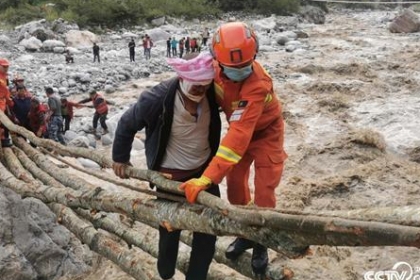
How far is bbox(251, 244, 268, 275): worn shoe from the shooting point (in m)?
3.23

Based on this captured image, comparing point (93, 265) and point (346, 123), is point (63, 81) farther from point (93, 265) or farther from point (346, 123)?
point (93, 265)

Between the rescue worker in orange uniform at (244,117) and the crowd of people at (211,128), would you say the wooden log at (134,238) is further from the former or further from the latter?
the rescue worker in orange uniform at (244,117)

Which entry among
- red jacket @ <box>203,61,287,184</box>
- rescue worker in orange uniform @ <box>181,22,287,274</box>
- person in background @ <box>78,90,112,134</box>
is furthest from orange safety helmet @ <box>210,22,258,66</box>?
Result: person in background @ <box>78,90,112,134</box>

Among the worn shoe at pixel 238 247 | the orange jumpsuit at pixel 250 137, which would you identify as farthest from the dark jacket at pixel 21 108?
the orange jumpsuit at pixel 250 137

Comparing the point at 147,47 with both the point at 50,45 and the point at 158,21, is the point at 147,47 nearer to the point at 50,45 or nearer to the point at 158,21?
the point at 50,45

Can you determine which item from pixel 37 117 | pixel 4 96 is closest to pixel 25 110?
pixel 37 117

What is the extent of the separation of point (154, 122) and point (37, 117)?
14.4 feet

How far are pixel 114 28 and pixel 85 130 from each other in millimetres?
17171

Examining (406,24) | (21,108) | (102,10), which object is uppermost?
(21,108)

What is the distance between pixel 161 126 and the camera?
2865mm

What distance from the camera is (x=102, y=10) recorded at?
26.5 m

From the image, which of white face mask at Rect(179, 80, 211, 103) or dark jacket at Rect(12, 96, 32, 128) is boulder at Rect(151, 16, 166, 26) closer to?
dark jacket at Rect(12, 96, 32, 128)

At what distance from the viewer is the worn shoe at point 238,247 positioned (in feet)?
11.3

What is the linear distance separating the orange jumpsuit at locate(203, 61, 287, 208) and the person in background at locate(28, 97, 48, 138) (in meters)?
4.28
